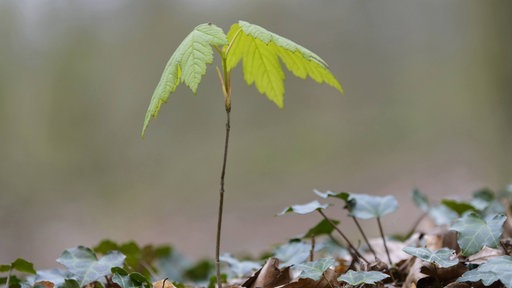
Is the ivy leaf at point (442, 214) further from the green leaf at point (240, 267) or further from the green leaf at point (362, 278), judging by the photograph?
the green leaf at point (362, 278)

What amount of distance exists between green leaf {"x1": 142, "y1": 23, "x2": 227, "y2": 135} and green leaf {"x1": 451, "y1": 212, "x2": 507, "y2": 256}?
0.47m

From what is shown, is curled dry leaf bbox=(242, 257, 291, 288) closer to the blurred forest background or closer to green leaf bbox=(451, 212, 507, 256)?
green leaf bbox=(451, 212, 507, 256)

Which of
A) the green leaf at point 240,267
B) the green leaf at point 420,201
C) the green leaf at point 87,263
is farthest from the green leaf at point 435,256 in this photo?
the green leaf at point 420,201

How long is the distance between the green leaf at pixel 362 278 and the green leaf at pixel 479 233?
5.6 inches

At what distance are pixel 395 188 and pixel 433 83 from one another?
100cm

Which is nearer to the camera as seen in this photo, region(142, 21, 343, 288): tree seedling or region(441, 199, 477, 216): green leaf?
region(142, 21, 343, 288): tree seedling

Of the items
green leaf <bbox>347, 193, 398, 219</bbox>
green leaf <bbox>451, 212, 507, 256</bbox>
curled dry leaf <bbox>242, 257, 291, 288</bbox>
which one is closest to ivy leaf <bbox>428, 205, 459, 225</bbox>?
green leaf <bbox>347, 193, 398, 219</bbox>

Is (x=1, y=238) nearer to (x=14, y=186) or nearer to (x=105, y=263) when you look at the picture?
(x=14, y=186)

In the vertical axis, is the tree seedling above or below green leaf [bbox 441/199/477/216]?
above

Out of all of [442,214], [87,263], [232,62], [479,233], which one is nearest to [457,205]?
[442,214]

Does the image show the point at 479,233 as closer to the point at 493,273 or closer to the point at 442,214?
the point at 493,273

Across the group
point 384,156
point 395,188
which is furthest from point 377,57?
point 395,188

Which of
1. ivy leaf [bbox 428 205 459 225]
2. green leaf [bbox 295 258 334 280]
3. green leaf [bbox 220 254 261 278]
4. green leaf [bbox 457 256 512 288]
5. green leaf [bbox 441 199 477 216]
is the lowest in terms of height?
ivy leaf [bbox 428 205 459 225]

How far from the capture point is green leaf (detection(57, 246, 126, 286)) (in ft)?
3.05
